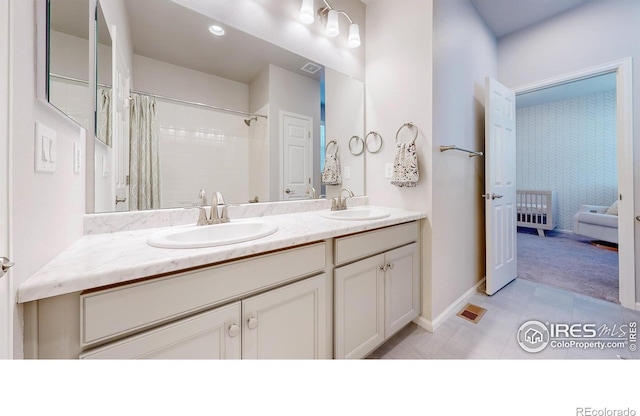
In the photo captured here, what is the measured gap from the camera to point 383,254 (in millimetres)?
1326

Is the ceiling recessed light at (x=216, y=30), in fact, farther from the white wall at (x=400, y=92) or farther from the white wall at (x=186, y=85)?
the white wall at (x=400, y=92)

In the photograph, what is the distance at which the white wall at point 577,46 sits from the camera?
1.79m

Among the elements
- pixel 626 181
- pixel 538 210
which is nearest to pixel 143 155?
pixel 626 181

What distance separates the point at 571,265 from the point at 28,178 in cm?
437

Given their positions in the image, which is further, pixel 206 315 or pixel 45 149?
pixel 206 315

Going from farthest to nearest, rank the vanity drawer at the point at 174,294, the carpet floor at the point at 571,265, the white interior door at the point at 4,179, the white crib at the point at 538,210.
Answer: the white crib at the point at 538,210, the carpet floor at the point at 571,265, the vanity drawer at the point at 174,294, the white interior door at the point at 4,179

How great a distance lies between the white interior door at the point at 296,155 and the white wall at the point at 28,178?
41.1 inches

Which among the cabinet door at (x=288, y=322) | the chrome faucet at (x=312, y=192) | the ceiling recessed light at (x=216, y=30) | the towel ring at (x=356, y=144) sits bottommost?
the cabinet door at (x=288, y=322)

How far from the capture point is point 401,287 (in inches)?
57.6

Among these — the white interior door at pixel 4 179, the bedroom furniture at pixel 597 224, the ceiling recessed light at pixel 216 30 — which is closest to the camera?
the white interior door at pixel 4 179

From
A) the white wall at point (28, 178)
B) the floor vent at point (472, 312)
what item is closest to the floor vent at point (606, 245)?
the floor vent at point (472, 312)

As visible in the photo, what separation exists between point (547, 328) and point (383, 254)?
1.31m

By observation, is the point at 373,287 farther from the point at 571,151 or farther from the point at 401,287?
the point at 571,151

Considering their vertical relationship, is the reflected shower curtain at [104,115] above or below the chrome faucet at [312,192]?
above
